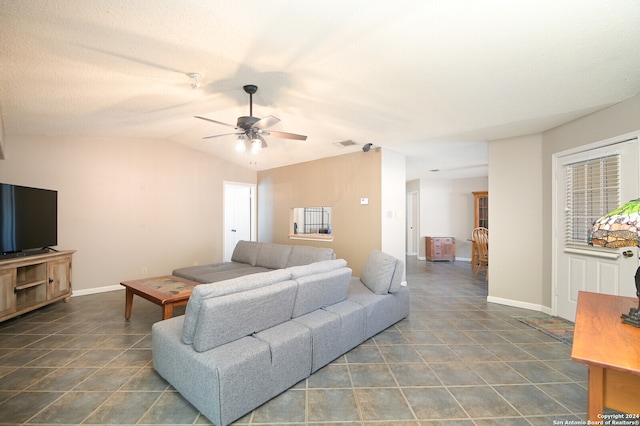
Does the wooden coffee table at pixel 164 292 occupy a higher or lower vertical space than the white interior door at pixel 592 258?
lower

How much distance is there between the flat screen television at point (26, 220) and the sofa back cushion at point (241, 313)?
333 cm

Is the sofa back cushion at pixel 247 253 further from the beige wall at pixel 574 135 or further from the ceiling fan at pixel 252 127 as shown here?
the beige wall at pixel 574 135

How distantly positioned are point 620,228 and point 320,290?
1883 mm

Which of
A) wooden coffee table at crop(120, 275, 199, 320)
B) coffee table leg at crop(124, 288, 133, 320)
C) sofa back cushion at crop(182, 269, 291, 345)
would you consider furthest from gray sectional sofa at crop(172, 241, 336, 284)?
sofa back cushion at crop(182, 269, 291, 345)

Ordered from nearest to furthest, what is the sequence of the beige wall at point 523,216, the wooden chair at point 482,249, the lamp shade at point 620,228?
the lamp shade at point 620,228 → the beige wall at point 523,216 → the wooden chair at point 482,249

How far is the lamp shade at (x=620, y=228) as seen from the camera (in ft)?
4.01

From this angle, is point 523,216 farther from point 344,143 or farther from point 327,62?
point 327,62

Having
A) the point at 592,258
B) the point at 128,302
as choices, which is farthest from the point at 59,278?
the point at 592,258

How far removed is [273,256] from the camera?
450 cm

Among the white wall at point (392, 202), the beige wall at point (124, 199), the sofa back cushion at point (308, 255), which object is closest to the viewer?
the sofa back cushion at point (308, 255)

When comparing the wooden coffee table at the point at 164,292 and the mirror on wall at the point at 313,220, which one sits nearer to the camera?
the wooden coffee table at the point at 164,292

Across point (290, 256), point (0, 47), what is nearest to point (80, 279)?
point (290, 256)

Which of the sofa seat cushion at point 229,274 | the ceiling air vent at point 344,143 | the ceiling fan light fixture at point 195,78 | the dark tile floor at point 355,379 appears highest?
the ceiling fan light fixture at point 195,78

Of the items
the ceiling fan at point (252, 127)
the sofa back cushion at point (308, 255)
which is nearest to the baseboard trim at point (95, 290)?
the sofa back cushion at point (308, 255)
